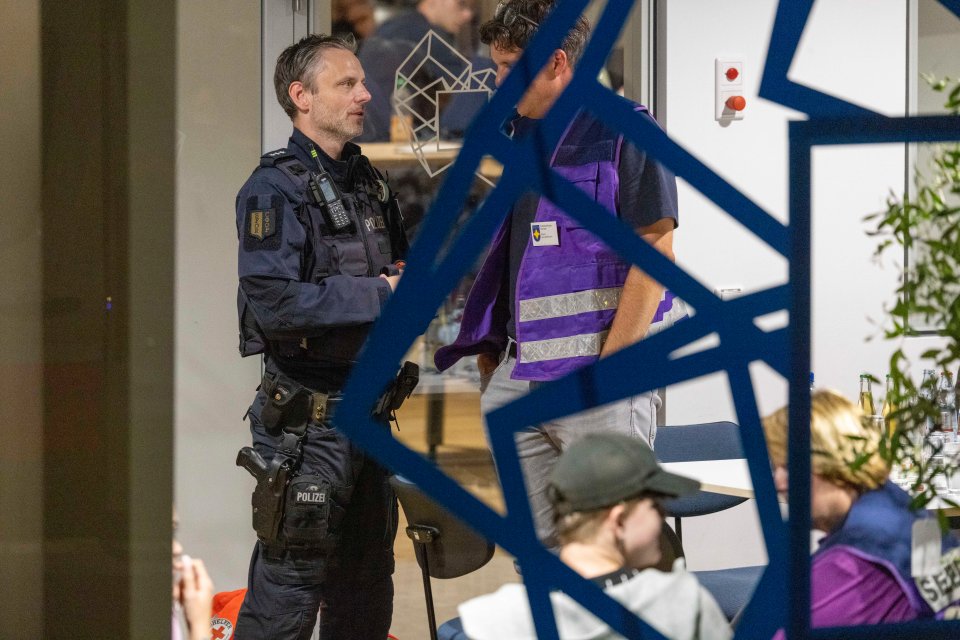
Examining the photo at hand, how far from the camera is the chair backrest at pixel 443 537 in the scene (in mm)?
2619

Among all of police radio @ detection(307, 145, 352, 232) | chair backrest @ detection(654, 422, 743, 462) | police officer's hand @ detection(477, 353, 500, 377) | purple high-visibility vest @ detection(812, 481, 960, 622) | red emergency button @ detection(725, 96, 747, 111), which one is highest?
red emergency button @ detection(725, 96, 747, 111)

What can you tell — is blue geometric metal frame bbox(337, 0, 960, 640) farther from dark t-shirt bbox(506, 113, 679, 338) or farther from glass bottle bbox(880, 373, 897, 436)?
dark t-shirt bbox(506, 113, 679, 338)

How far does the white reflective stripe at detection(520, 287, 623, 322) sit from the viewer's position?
2.33 metres

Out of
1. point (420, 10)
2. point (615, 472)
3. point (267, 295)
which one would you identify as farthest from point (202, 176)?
point (615, 472)

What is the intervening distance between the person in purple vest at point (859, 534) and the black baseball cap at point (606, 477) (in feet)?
0.48

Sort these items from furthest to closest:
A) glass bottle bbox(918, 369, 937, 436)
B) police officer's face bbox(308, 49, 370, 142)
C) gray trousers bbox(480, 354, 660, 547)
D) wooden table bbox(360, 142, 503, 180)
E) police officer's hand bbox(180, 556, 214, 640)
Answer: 1. wooden table bbox(360, 142, 503, 180)
2. police officer's face bbox(308, 49, 370, 142)
3. police officer's hand bbox(180, 556, 214, 640)
4. gray trousers bbox(480, 354, 660, 547)
5. glass bottle bbox(918, 369, 937, 436)

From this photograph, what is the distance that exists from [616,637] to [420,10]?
9.41 feet

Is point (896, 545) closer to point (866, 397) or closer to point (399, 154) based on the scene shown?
point (866, 397)

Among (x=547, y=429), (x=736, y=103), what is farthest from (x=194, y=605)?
(x=736, y=103)

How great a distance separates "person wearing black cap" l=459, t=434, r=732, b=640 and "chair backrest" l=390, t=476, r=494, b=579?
3.64 ft

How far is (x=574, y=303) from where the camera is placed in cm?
234

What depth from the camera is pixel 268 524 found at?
2.78 m

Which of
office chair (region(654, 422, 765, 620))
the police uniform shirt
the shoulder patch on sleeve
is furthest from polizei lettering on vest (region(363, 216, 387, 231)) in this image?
office chair (region(654, 422, 765, 620))

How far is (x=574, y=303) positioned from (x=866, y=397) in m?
0.94
